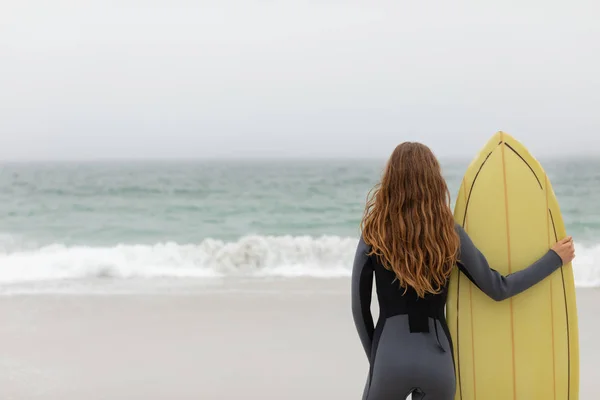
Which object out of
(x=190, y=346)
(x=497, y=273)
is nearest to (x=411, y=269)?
(x=497, y=273)

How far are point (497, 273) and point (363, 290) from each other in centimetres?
44

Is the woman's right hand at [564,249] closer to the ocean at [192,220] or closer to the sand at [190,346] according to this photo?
the sand at [190,346]

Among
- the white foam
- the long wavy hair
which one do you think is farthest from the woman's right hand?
the white foam

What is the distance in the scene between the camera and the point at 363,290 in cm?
178

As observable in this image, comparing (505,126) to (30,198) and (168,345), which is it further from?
(168,345)

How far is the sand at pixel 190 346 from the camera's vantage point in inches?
127

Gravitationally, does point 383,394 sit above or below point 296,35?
below

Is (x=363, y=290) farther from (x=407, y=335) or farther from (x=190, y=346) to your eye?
(x=190, y=346)

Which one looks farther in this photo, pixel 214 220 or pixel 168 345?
pixel 214 220

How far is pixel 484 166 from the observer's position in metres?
2.10

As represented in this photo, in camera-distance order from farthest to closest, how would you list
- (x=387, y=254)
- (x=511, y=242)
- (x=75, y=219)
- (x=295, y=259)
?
(x=75, y=219) < (x=295, y=259) < (x=511, y=242) < (x=387, y=254)

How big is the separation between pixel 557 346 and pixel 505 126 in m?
17.1

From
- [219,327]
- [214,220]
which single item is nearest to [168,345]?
[219,327]

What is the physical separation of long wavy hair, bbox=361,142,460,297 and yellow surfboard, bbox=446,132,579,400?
38 cm
